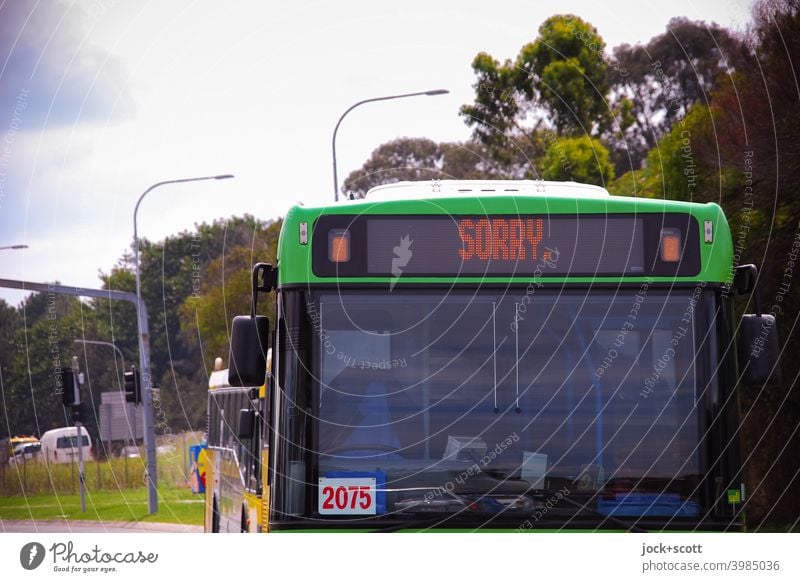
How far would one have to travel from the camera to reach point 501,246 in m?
7.71

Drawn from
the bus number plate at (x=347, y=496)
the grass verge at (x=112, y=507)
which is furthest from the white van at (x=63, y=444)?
the bus number plate at (x=347, y=496)

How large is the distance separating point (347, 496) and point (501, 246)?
1660 mm

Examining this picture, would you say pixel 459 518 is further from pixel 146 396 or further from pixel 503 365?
pixel 146 396

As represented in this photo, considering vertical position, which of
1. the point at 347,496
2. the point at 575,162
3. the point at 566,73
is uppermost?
the point at 566,73

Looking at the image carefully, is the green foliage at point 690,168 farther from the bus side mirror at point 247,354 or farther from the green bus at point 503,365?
the bus side mirror at point 247,354

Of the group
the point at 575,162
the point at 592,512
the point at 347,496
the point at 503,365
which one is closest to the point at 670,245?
the point at 503,365

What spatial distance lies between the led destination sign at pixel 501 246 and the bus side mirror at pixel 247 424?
4.75 metres

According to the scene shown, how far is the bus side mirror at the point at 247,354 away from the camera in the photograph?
7.52 metres

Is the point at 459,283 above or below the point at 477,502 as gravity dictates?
above

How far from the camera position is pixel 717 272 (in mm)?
7758

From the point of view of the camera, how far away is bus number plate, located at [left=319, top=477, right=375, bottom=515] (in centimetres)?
734
